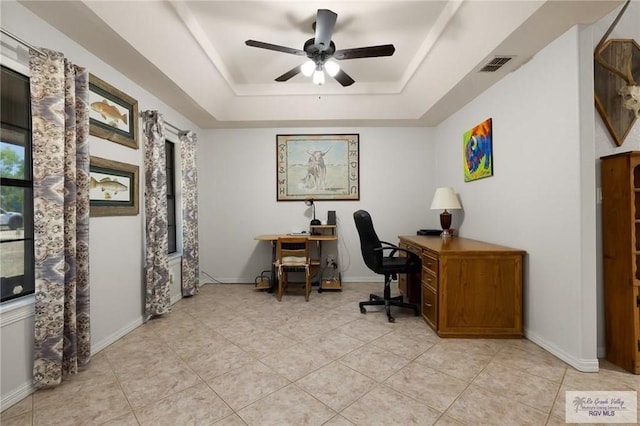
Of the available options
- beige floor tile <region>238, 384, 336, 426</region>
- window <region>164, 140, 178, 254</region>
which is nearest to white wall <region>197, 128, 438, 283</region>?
window <region>164, 140, 178, 254</region>

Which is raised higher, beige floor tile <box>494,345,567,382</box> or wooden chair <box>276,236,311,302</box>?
wooden chair <box>276,236,311,302</box>

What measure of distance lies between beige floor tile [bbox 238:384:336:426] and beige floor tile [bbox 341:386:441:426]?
0.14m

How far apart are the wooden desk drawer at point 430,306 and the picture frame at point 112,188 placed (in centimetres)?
312

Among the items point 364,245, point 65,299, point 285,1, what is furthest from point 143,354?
point 285,1

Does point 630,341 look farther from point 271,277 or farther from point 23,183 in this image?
point 23,183

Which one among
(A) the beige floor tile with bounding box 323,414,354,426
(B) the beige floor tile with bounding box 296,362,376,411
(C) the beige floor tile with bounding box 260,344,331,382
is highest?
(A) the beige floor tile with bounding box 323,414,354,426

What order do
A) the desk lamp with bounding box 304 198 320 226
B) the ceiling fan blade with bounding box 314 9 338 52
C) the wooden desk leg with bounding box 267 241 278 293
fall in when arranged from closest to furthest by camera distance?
the ceiling fan blade with bounding box 314 9 338 52 < the wooden desk leg with bounding box 267 241 278 293 < the desk lamp with bounding box 304 198 320 226

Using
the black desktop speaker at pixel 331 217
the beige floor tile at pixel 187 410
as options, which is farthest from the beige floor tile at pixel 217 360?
the black desktop speaker at pixel 331 217

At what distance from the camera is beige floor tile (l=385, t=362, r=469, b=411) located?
61.8 inches

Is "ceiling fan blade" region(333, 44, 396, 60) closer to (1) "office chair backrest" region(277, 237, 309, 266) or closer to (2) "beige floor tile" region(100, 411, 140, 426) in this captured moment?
(1) "office chair backrest" region(277, 237, 309, 266)

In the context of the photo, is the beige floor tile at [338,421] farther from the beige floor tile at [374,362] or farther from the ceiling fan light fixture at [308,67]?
the ceiling fan light fixture at [308,67]

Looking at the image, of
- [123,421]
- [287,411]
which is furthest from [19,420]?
[287,411]

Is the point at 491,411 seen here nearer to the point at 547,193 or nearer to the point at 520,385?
the point at 520,385

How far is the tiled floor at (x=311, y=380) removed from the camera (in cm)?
146
